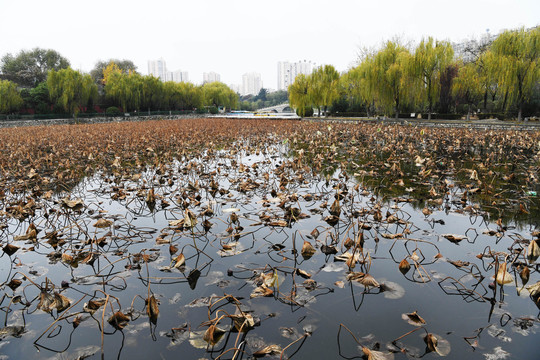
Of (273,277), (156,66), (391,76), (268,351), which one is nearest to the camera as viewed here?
(268,351)

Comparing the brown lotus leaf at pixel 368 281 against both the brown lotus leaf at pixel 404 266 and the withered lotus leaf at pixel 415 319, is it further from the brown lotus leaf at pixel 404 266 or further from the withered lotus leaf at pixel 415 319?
the brown lotus leaf at pixel 404 266

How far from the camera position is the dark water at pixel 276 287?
6.81ft

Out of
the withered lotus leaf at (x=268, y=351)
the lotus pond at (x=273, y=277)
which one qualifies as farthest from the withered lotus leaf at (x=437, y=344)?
the withered lotus leaf at (x=268, y=351)

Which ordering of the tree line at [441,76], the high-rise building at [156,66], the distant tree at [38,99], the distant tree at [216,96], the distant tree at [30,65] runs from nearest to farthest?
1. the tree line at [441,76]
2. the distant tree at [38,99]
3. the distant tree at [30,65]
4. the distant tree at [216,96]
5. the high-rise building at [156,66]

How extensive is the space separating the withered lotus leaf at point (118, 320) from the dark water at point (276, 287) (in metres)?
0.04

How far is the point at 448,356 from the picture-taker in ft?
6.41

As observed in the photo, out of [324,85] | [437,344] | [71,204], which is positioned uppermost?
[324,85]

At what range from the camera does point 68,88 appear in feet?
107

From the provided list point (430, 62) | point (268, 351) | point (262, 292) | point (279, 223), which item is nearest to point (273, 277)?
point (262, 292)

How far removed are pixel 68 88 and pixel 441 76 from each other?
1356 inches

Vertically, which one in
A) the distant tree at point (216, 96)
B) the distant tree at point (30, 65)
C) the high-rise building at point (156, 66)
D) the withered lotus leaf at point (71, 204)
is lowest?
the withered lotus leaf at point (71, 204)

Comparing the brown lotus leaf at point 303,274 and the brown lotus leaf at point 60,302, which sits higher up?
the brown lotus leaf at point 60,302

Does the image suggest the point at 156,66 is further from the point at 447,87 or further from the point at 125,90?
the point at 447,87

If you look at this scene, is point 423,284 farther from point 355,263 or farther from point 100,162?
point 100,162
